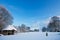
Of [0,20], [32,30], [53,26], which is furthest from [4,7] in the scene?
[53,26]

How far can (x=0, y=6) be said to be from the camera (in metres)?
12.2

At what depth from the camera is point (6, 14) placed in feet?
41.2

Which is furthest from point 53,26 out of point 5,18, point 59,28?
point 5,18

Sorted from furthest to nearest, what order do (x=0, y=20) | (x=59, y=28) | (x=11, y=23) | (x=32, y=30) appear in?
(x=59, y=28), (x=32, y=30), (x=11, y=23), (x=0, y=20)

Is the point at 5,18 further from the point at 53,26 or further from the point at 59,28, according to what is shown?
the point at 59,28

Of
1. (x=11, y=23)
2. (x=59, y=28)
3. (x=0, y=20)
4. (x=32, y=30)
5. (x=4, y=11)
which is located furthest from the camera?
(x=59, y=28)

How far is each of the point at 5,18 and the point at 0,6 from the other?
127 cm

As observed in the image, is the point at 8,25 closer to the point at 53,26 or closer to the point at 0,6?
the point at 0,6

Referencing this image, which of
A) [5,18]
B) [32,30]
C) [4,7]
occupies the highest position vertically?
[4,7]

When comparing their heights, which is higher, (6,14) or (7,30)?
(6,14)

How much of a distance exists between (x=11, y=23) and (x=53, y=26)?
18.4 ft

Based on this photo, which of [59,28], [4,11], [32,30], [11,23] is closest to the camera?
[4,11]

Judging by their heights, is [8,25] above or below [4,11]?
below

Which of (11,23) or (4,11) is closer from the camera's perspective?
(4,11)
